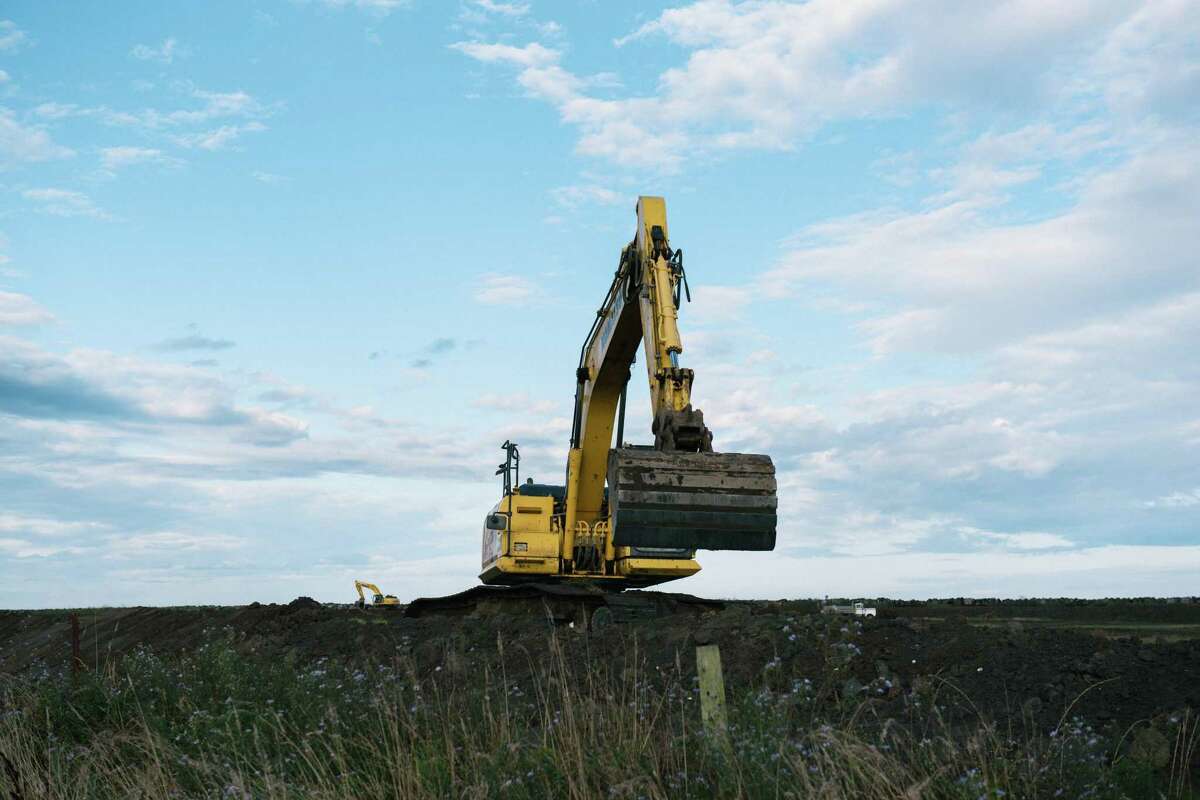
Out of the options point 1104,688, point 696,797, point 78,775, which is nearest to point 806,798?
point 696,797

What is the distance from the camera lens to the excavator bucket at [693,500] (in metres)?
11.7

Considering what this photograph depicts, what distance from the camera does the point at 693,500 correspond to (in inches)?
467

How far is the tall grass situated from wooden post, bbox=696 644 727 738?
106mm

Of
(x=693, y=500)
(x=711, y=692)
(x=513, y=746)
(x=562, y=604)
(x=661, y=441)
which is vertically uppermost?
(x=661, y=441)

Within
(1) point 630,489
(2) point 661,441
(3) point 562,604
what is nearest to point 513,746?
(1) point 630,489

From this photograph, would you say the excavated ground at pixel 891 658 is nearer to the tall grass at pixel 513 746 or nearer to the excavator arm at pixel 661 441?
the tall grass at pixel 513 746

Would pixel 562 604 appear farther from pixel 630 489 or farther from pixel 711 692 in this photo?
pixel 711 692

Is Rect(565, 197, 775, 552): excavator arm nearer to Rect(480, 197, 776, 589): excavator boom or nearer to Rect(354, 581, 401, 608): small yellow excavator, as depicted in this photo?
Rect(480, 197, 776, 589): excavator boom

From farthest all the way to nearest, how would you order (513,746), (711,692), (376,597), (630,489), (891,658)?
1. (376,597)
2. (630,489)
3. (891,658)
4. (711,692)
5. (513,746)

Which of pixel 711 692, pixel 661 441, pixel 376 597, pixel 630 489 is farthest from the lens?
pixel 376 597

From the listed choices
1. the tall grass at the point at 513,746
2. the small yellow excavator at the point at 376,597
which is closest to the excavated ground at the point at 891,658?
the tall grass at the point at 513,746

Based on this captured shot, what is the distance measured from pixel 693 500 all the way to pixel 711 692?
464 centimetres

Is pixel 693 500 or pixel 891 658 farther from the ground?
pixel 693 500

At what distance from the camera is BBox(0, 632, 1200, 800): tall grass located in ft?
21.5
